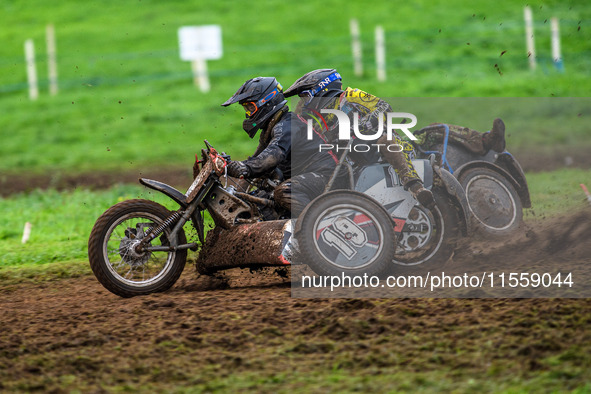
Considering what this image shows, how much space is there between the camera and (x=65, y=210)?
13062 mm

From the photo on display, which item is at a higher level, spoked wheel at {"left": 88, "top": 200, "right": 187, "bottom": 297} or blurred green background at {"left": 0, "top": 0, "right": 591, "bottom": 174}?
blurred green background at {"left": 0, "top": 0, "right": 591, "bottom": 174}

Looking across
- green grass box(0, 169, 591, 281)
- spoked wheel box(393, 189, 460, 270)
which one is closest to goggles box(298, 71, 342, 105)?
spoked wheel box(393, 189, 460, 270)

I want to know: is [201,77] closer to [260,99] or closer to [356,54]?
[356,54]

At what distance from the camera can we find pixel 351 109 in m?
7.97

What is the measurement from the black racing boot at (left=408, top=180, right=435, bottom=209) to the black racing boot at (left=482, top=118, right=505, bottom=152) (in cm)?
141

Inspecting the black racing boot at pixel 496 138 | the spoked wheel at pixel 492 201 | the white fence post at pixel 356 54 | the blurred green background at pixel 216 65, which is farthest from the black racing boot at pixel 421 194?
the white fence post at pixel 356 54

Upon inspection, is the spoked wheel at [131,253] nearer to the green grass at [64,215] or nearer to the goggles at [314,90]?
the green grass at [64,215]

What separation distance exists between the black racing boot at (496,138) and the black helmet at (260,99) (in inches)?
88.4

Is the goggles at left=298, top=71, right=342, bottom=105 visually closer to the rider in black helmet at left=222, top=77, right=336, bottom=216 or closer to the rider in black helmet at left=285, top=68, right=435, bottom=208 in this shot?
the rider in black helmet at left=285, top=68, right=435, bottom=208

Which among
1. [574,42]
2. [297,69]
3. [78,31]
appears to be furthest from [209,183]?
[78,31]

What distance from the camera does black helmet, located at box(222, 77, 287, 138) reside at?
26.1 ft

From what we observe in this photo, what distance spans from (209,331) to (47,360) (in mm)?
1144

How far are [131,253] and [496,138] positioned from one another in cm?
393

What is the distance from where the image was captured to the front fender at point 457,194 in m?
7.97
